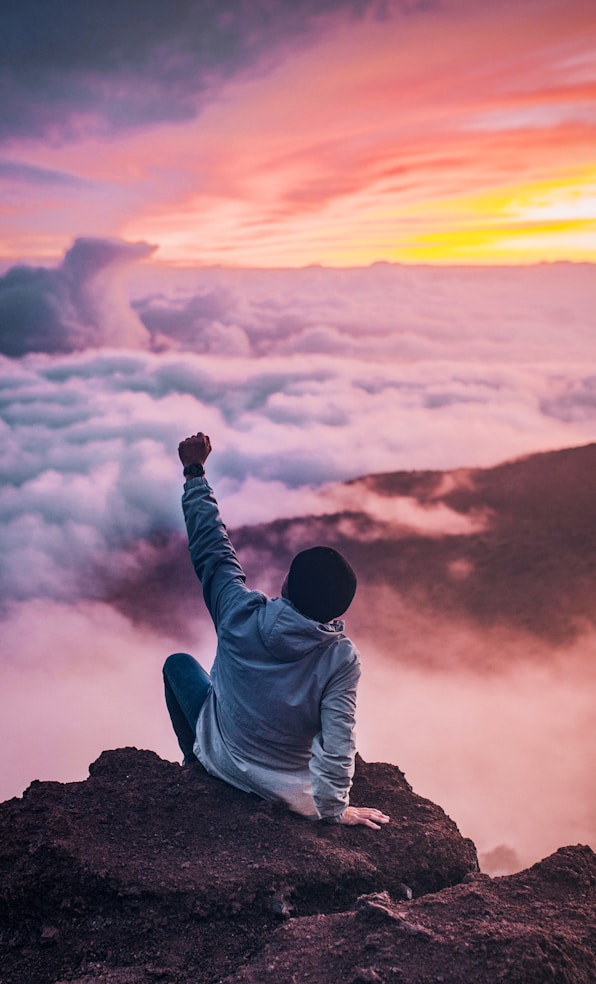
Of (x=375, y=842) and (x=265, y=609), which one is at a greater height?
(x=265, y=609)

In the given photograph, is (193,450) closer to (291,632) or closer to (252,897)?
(291,632)

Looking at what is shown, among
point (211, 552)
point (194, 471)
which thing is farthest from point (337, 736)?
point (194, 471)

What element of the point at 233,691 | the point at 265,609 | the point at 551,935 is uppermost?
the point at 265,609

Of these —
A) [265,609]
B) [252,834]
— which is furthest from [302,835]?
[265,609]

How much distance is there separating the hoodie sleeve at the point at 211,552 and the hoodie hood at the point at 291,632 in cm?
36

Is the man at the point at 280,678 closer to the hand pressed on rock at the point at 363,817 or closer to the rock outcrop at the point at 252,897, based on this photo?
the hand pressed on rock at the point at 363,817

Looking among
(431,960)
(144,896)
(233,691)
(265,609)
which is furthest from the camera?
(233,691)

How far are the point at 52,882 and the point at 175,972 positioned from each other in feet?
2.38

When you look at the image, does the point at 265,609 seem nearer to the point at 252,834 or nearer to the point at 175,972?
the point at 252,834

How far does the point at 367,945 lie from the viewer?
3.04m

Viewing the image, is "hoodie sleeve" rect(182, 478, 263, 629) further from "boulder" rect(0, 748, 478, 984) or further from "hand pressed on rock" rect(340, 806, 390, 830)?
"hand pressed on rock" rect(340, 806, 390, 830)

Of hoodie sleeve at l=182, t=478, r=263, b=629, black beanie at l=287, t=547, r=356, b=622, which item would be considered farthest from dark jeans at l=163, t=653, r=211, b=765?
black beanie at l=287, t=547, r=356, b=622

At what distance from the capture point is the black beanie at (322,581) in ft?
11.6

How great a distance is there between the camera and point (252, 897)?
3447mm
